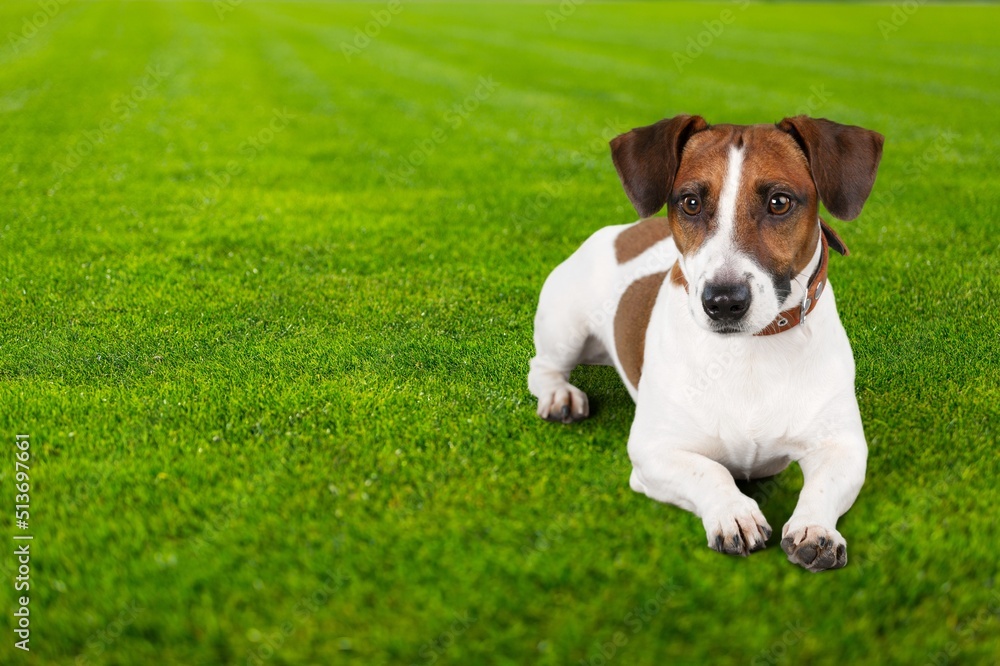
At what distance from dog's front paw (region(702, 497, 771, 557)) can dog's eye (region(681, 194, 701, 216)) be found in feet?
4.22

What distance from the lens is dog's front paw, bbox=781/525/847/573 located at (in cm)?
366

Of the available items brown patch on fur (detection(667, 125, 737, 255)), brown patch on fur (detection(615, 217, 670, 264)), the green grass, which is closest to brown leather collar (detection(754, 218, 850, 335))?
brown patch on fur (detection(667, 125, 737, 255))

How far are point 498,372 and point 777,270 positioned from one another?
244 cm

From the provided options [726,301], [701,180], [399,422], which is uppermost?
[701,180]

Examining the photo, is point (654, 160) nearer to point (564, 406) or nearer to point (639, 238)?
point (639, 238)

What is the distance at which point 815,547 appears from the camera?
12.0ft

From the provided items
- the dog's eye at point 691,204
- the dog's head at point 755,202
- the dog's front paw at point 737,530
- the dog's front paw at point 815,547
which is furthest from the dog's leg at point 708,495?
the dog's eye at point 691,204

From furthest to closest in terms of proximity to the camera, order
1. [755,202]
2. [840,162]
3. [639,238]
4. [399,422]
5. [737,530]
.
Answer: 1. [639,238]
2. [399,422]
3. [840,162]
4. [755,202]
5. [737,530]

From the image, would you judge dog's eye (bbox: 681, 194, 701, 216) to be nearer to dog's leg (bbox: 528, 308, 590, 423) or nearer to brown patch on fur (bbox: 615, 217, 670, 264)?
brown patch on fur (bbox: 615, 217, 670, 264)

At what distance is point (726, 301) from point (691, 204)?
0.57 m

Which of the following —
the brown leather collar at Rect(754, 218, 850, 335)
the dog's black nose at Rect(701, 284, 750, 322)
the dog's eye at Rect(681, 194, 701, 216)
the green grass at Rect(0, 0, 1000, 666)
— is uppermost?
the dog's eye at Rect(681, 194, 701, 216)

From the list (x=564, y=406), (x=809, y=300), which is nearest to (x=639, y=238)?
(x=564, y=406)

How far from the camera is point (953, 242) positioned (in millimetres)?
8789

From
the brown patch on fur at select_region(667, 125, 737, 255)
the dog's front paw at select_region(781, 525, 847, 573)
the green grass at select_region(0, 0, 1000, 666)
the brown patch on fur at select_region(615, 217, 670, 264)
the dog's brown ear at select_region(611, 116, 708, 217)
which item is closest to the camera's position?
the green grass at select_region(0, 0, 1000, 666)
